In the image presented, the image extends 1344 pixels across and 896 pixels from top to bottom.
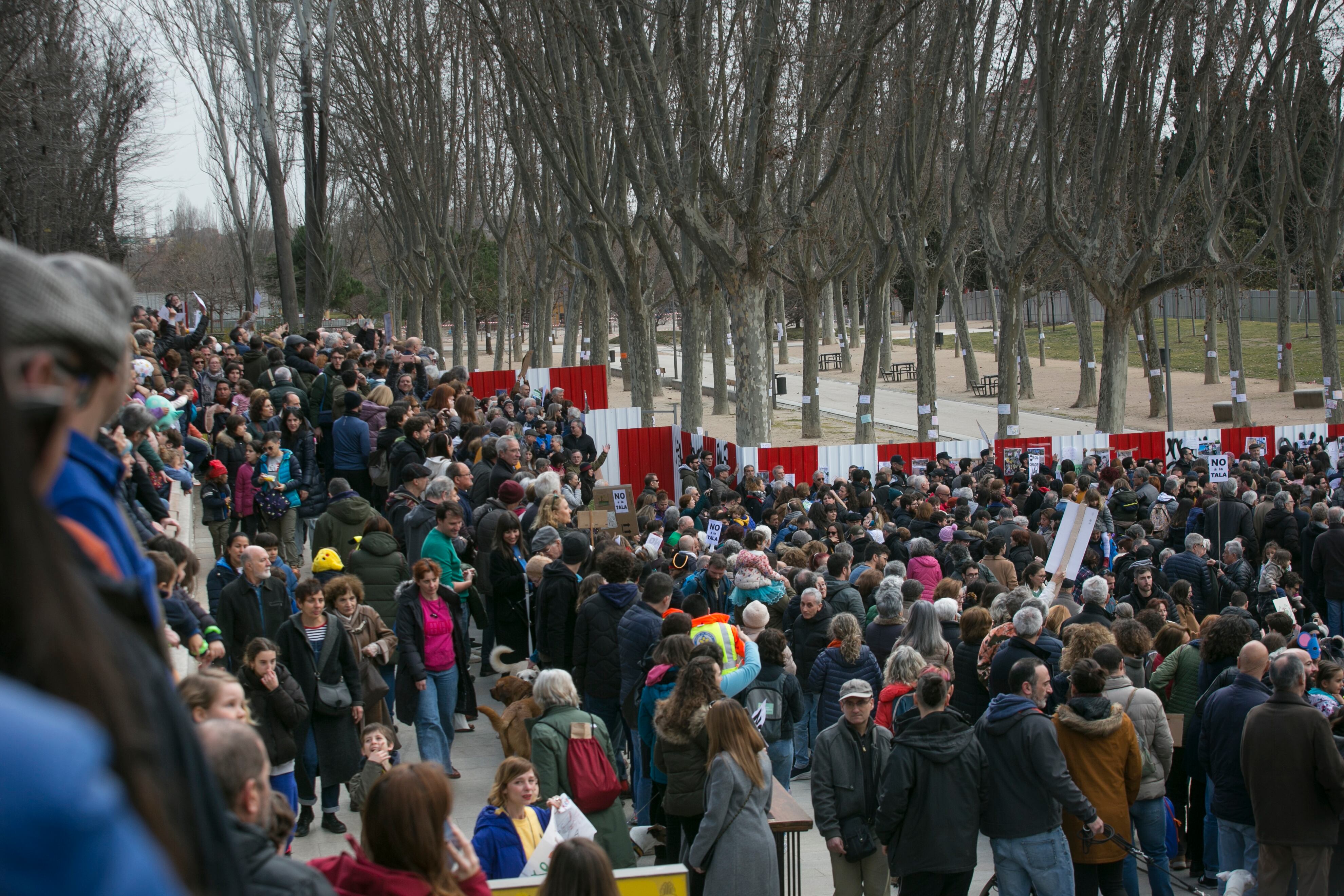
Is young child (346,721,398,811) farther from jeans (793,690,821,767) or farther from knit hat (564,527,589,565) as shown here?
jeans (793,690,821,767)

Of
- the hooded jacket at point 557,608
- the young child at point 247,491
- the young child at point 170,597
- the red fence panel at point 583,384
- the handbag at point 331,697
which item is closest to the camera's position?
the young child at point 170,597

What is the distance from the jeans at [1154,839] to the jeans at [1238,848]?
30 centimetres

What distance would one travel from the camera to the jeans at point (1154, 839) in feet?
22.9

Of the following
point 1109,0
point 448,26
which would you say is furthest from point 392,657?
point 448,26

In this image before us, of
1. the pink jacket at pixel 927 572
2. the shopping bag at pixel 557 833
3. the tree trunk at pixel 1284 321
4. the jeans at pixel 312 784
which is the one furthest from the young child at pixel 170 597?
the tree trunk at pixel 1284 321

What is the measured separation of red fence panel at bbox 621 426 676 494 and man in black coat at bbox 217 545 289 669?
15231 mm

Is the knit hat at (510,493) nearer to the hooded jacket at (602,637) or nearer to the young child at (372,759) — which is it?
the hooded jacket at (602,637)

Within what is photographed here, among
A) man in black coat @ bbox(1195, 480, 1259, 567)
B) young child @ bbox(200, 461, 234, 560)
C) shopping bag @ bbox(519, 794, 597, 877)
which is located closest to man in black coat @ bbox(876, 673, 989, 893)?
shopping bag @ bbox(519, 794, 597, 877)

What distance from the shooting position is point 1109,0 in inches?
939

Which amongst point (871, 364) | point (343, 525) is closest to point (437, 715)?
point (343, 525)

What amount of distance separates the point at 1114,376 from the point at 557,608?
69.0ft

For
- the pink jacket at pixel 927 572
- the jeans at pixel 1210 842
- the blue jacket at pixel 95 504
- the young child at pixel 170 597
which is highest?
the blue jacket at pixel 95 504

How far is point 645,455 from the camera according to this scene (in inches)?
925

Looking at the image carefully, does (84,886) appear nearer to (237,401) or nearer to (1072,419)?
(237,401)
